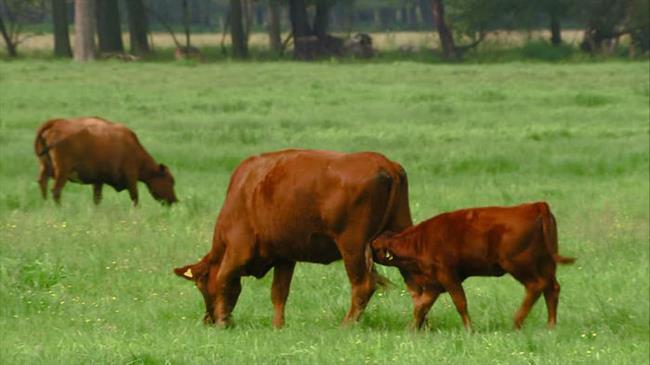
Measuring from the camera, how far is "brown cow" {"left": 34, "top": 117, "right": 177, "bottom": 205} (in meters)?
17.1

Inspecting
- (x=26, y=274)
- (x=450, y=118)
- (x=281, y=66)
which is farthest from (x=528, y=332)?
(x=281, y=66)

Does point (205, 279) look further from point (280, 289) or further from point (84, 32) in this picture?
point (84, 32)

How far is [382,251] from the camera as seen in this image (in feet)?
30.3

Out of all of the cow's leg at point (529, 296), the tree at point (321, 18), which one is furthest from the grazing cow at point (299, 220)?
the tree at point (321, 18)

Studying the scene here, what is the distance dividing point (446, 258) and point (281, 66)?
126 feet

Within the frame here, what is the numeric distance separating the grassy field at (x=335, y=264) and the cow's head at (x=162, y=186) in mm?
177

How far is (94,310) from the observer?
33.5ft

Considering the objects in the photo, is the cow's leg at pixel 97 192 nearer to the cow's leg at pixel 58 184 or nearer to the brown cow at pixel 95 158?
the brown cow at pixel 95 158

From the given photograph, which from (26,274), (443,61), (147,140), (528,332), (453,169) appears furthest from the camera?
(443,61)

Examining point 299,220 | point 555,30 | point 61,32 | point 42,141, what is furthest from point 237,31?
point 299,220

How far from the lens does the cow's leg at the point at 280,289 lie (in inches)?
377

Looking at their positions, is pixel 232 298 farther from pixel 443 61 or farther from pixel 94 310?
pixel 443 61

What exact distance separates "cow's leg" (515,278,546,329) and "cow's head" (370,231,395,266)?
83cm

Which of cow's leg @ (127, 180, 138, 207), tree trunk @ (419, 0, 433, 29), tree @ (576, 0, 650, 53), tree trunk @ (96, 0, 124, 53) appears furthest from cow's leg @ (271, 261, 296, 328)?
tree trunk @ (419, 0, 433, 29)
